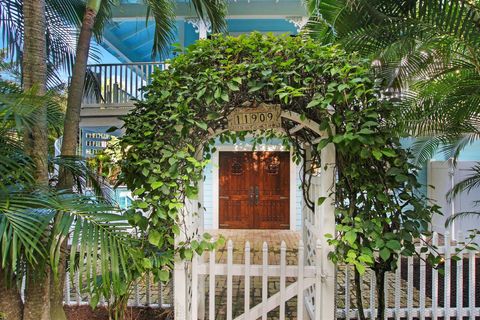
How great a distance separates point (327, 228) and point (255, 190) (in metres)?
6.46

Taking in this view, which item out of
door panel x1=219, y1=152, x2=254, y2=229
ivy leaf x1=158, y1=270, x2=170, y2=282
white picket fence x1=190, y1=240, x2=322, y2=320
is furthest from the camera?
door panel x1=219, y1=152, x2=254, y2=229

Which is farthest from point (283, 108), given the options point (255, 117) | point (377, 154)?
point (377, 154)

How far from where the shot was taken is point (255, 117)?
252cm

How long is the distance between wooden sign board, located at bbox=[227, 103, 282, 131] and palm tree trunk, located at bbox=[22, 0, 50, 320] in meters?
1.40

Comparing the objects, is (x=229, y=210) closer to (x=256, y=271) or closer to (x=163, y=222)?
(x=256, y=271)

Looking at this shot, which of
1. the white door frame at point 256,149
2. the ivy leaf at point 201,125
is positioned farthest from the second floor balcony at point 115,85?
the ivy leaf at point 201,125

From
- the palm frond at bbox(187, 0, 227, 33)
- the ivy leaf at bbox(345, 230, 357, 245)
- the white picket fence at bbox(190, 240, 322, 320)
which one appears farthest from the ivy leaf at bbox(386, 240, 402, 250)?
the palm frond at bbox(187, 0, 227, 33)

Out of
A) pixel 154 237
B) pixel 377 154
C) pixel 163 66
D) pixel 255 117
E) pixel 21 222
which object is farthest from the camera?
pixel 163 66

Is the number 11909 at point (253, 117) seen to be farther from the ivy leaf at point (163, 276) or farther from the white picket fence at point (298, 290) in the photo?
the ivy leaf at point (163, 276)

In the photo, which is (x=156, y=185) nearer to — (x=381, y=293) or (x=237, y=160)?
(x=381, y=293)

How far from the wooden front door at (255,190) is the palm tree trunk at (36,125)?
268 inches

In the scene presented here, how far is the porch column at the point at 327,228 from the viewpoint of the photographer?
8.44 ft

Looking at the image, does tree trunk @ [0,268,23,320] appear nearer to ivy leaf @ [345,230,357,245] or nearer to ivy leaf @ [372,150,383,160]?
ivy leaf @ [345,230,357,245]

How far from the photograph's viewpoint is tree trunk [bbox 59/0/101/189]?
8.95 ft
